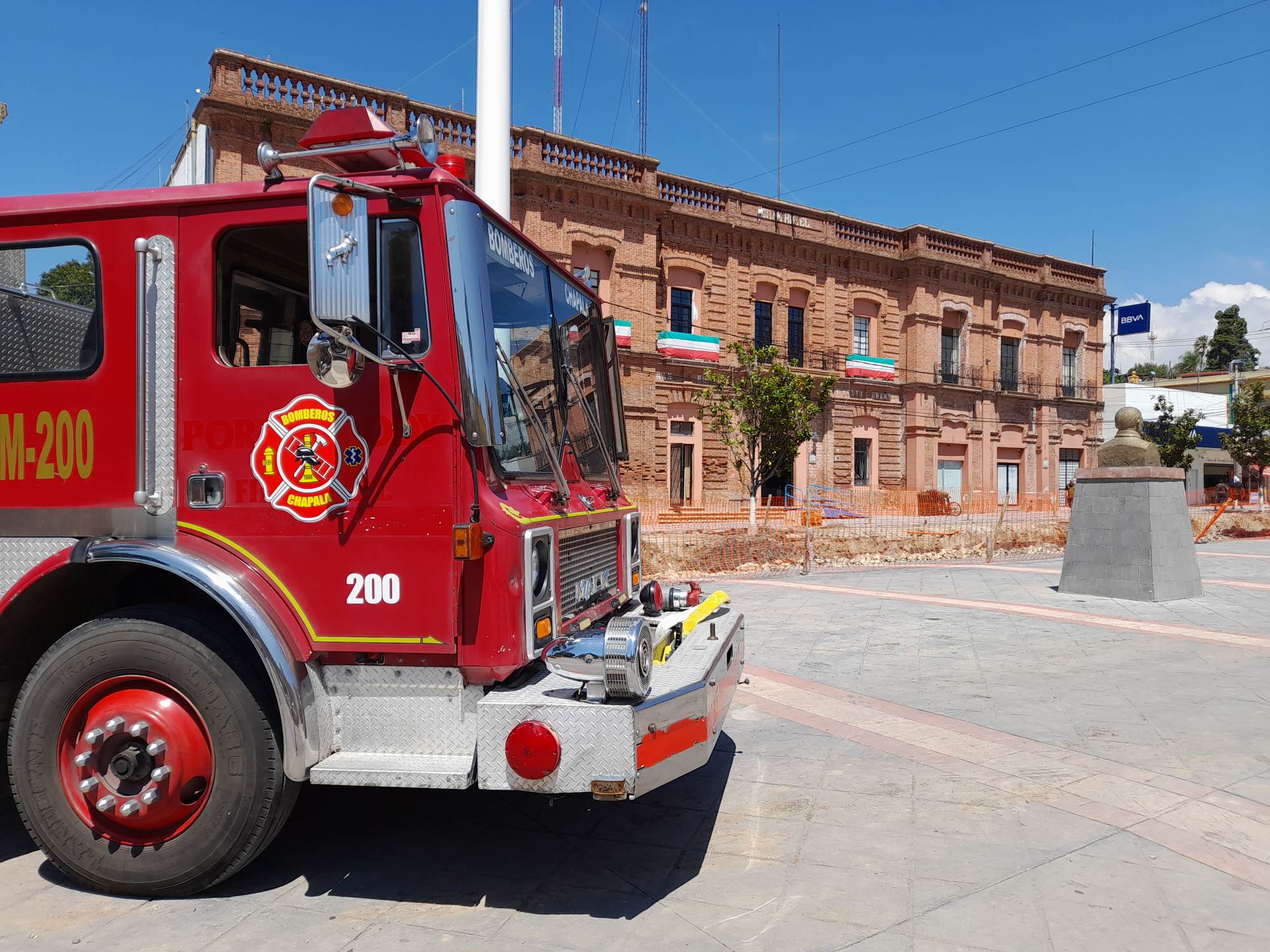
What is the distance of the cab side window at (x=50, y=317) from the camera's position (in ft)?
11.7

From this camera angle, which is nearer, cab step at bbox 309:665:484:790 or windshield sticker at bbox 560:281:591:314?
cab step at bbox 309:665:484:790

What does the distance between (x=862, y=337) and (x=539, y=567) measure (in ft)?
106

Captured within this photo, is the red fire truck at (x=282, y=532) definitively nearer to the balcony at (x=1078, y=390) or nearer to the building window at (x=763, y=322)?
the building window at (x=763, y=322)

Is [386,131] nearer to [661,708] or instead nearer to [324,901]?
[661,708]

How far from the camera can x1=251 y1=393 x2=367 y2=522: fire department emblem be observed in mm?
3328

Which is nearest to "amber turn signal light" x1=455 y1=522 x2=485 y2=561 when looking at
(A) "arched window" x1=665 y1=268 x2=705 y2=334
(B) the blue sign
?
(A) "arched window" x1=665 y1=268 x2=705 y2=334

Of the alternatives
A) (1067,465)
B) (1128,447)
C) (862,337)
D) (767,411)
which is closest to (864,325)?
(862,337)

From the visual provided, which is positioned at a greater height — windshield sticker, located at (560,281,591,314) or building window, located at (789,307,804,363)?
building window, located at (789,307,804,363)

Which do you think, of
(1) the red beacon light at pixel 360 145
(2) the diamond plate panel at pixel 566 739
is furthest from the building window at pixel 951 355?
(2) the diamond plate panel at pixel 566 739

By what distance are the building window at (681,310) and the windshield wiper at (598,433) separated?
24365 millimetres

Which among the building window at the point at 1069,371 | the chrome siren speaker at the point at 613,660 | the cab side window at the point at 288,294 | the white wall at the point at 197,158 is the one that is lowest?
the chrome siren speaker at the point at 613,660

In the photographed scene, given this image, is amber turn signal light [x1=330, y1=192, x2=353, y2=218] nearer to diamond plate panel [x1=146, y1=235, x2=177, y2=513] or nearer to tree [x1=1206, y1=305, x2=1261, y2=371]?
diamond plate panel [x1=146, y1=235, x2=177, y2=513]

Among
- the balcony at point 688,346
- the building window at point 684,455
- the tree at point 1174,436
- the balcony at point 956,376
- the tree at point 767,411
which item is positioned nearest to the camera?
the tree at point 767,411

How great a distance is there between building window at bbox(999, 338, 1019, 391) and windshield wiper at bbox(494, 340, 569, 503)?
37978 millimetres
